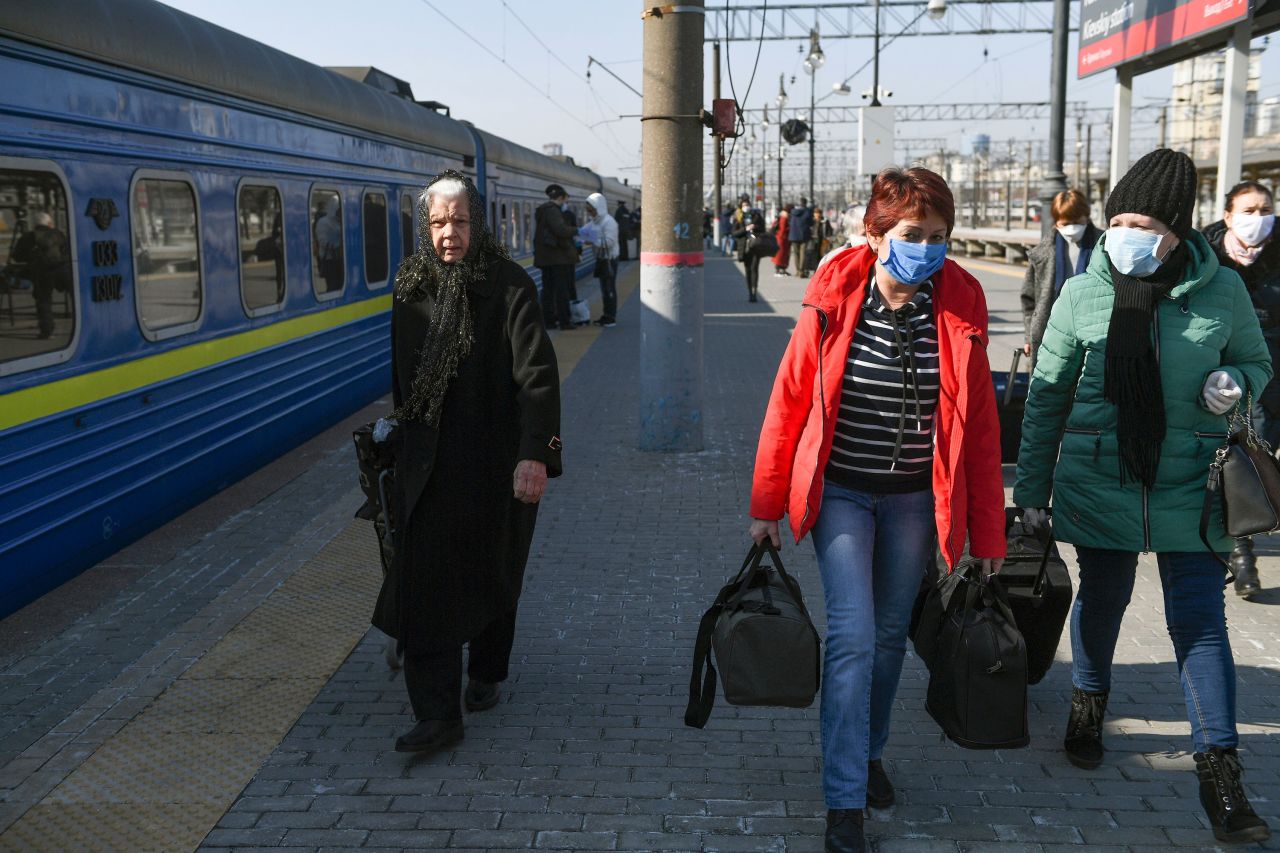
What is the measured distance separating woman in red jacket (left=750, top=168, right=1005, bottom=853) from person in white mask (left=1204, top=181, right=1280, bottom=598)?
7.72 feet

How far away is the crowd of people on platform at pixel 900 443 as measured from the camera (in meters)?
3.36

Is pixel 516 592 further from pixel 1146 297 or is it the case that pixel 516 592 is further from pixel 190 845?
pixel 1146 297

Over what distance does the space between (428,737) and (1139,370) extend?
2284mm

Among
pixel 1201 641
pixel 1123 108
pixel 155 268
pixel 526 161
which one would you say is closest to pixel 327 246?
pixel 155 268

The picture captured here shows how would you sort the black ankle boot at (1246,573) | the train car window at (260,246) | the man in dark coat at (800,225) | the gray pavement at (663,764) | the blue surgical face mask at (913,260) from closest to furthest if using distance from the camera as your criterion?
the blue surgical face mask at (913,260) < the gray pavement at (663,764) < the black ankle boot at (1246,573) < the train car window at (260,246) < the man in dark coat at (800,225)

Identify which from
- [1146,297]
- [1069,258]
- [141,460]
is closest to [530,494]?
[1146,297]

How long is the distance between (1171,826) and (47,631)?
4.05 meters

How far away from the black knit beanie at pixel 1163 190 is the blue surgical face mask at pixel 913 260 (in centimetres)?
64

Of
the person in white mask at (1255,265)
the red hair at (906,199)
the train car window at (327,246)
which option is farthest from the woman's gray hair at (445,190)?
the train car window at (327,246)

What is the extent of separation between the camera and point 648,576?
5891 mm

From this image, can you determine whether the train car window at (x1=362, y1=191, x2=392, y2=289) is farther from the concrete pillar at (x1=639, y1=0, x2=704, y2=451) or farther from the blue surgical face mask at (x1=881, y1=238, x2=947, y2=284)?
the blue surgical face mask at (x1=881, y1=238, x2=947, y2=284)

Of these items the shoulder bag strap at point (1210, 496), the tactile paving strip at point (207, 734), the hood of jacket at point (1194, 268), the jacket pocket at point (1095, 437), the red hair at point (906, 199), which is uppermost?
the red hair at point (906, 199)

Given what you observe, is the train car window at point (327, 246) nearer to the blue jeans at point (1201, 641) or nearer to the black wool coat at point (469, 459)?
the black wool coat at point (469, 459)

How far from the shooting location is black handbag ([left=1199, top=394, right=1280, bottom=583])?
11.4 ft
